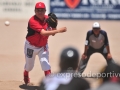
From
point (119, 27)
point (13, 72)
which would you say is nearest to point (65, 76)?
point (13, 72)

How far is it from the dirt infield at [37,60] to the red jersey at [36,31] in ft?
3.94

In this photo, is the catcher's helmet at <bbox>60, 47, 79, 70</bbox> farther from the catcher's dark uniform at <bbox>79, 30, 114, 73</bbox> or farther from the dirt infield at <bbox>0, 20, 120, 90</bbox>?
the catcher's dark uniform at <bbox>79, 30, 114, 73</bbox>

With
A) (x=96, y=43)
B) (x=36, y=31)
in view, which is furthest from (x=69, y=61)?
(x=96, y=43)

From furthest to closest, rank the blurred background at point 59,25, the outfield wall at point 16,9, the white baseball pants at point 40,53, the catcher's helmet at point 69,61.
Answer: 1. the outfield wall at point 16,9
2. the blurred background at point 59,25
3. the white baseball pants at point 40,53
4. the catcher's helmet at point 69,61

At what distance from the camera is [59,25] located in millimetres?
21172

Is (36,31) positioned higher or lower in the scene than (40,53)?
higher

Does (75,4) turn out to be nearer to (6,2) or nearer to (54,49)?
(6,2)

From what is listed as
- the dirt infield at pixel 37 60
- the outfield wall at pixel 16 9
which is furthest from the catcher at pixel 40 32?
the outfield wall at pixel 16 9

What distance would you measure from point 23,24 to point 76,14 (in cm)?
373

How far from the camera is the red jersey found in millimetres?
8027

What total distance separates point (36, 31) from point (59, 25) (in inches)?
517

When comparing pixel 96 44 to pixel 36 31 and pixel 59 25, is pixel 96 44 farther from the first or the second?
pixel 59 25

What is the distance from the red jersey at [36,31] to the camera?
8027 mm

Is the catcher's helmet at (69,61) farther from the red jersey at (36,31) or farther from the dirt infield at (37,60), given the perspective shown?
the red jersey at (36,31)
